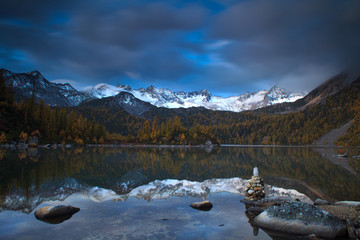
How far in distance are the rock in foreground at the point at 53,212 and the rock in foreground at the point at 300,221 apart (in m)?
10.9

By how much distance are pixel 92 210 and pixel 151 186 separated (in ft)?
30.7

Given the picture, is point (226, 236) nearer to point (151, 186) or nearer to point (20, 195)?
point (151, 186)

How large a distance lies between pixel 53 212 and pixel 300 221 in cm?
1342

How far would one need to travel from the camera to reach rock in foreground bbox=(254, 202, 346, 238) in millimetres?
11914

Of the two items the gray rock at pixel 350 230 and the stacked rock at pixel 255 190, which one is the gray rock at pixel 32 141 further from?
the gray rock at pixel 350 230

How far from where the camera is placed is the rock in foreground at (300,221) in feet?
39.1

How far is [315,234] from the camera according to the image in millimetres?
11859

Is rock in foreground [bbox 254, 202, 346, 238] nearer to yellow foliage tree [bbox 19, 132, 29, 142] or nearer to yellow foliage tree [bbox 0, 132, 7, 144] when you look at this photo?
yellow foliage tree [bbox 0, 132, 7, 144]

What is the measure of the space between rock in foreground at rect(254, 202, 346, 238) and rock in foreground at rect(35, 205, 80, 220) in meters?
10.9

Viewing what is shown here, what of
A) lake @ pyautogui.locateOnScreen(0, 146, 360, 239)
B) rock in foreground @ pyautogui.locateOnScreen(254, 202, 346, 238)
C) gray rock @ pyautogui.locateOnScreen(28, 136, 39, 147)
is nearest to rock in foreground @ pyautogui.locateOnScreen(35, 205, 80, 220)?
lake @ pyautogui.locateOnScreen(0, 146, 360, 239)

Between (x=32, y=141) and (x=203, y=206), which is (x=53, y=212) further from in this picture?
(x=32, y=141)

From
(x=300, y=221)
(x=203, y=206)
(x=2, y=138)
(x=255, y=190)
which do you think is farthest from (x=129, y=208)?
(x=2, y=138)

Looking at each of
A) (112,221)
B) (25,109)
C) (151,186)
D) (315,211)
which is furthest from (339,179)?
(25,109)

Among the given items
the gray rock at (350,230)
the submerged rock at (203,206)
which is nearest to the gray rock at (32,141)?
the submerged rock at (203,206)
